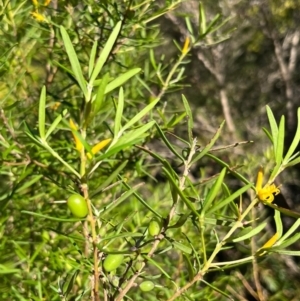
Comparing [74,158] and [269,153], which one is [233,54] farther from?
[74,158]

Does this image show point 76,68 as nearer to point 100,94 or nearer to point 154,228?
point 100,94

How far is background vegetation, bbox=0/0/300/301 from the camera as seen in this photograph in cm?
40

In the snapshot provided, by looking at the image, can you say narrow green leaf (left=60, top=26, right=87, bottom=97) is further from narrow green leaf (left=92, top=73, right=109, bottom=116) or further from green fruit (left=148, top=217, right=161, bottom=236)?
green fruit (left=148, top=217, right=161, bottom=236)

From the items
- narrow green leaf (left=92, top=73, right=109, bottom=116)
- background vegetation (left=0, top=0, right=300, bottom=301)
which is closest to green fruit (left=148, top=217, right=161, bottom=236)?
background vegetation (left=0, top=0, right=300, bottom=301)

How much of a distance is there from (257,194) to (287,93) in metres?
2.23

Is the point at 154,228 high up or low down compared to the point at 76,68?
down

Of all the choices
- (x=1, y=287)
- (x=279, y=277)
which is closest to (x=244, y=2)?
(x=279, y=277)

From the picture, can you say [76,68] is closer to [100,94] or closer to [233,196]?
[100,94]

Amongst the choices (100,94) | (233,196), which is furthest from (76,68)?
(233,196)

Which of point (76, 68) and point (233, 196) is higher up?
point (76, 68)

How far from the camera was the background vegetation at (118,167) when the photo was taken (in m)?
0.40

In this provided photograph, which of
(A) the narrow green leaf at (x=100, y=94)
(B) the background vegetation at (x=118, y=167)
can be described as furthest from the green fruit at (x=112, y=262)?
(A) the narrow green leaf at (x=100, y=94)

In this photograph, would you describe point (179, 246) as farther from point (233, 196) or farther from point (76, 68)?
point (76, 68)

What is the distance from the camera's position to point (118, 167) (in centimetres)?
37
